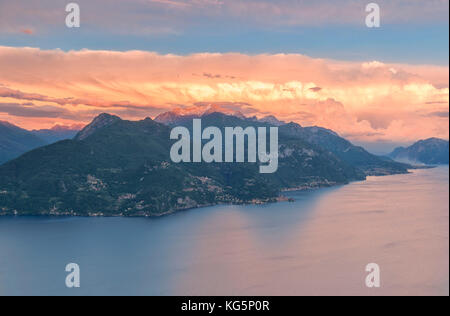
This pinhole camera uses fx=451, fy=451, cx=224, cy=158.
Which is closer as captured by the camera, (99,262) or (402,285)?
(402,285)

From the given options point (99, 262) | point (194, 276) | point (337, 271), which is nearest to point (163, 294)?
point (194, 276)

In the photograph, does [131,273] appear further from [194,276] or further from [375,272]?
[375,272]

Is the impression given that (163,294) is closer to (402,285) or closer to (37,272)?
(37,272)
